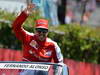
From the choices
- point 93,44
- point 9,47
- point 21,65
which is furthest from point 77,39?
point 21,65

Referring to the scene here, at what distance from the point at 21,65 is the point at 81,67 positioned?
653 centimetres

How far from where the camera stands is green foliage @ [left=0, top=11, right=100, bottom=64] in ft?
66.2

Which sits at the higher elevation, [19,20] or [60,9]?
[19,20]

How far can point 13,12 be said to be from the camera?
20844 millimetres

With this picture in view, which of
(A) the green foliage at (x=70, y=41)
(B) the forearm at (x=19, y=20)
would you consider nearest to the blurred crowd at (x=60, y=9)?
(A) the green foliage at (x=70, y=41)

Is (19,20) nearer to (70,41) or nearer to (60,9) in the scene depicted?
(70,41)

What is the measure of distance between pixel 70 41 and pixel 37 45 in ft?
24.3

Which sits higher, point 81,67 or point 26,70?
point 26,70

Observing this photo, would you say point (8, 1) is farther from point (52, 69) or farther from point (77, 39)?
point (52, 69)

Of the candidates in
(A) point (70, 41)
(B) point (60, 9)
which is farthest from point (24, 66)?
(B) point (60, 9)

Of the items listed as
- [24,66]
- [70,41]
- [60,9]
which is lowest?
[70,41]

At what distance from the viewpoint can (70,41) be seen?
20.5 meters

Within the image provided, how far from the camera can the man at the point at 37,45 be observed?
12977 mm

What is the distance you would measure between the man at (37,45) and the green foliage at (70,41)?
21.8 ft
